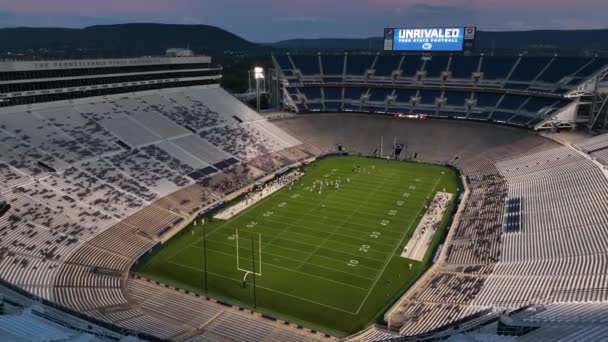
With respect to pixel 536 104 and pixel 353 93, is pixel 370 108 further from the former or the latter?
pixel 536 104

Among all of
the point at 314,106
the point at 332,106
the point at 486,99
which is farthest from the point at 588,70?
the point at 314,106

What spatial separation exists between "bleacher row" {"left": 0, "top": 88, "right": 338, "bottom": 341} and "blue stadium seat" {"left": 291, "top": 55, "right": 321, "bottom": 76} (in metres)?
18.0

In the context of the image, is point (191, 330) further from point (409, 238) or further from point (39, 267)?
point (409, 238)

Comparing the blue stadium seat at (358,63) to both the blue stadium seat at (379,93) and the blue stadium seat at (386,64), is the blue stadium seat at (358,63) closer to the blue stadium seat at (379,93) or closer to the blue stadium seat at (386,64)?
the blue stadium seat at (386,64)

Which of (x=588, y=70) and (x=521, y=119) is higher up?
(x=588, y=70)

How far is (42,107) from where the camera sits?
45000 mm

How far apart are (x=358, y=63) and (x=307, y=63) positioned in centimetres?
875

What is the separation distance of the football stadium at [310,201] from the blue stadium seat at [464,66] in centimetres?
29

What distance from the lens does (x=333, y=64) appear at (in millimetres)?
78188

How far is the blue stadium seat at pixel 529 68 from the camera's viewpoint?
211ft

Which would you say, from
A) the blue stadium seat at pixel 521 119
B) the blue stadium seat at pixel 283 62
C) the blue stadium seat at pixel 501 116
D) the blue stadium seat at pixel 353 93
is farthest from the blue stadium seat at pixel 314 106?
the blue stadium seat at pixel 521 119

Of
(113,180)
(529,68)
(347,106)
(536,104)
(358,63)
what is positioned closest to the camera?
(113,180)

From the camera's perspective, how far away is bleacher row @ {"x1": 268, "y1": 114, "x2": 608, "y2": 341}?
69.5 feet

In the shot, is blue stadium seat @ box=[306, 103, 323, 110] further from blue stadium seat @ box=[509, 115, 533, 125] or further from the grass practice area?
blue stadium seat @ box=[509, 115, 533, 125]
